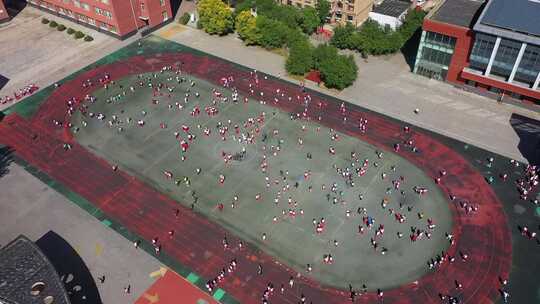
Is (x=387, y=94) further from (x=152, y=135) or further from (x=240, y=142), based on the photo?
(x=152, y=135)

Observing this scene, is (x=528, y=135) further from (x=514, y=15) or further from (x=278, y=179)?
(x=278, y=179)

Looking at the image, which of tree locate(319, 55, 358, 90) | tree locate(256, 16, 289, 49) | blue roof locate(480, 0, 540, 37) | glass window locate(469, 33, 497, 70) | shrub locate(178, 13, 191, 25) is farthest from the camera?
shrub locate(178, 13, 191, 25)

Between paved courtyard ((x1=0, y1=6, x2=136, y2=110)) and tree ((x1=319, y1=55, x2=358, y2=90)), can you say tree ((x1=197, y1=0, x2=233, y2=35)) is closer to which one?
paved courtyard ((x1=0, y1=6, x2=136, y2=110))

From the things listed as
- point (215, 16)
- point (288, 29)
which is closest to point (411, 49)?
point (288, 29)

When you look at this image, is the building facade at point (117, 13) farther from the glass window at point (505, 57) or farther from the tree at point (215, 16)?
the glass window at point (505, 57)

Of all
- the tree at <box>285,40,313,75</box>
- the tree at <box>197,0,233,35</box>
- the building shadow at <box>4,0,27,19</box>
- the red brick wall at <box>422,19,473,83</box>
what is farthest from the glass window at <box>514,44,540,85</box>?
the building shadow at <box>4,0,27,19</box>

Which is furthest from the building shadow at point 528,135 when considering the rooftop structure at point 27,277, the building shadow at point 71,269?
the rooftop structure at point 27,277
